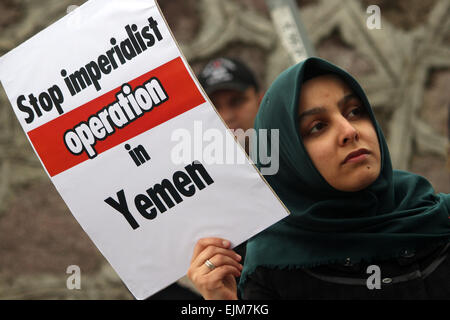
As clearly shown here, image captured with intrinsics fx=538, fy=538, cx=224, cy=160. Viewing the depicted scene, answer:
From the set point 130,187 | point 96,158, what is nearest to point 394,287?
point 130,187

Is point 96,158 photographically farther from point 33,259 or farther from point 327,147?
point 33,259

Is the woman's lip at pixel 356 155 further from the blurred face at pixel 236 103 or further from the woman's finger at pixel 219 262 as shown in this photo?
the blurred face at pixel 236 103

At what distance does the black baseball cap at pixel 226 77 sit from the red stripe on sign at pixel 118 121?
134 cm

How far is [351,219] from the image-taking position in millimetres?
1350

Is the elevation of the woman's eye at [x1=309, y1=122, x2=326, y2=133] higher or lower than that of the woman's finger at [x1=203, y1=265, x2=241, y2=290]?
higher

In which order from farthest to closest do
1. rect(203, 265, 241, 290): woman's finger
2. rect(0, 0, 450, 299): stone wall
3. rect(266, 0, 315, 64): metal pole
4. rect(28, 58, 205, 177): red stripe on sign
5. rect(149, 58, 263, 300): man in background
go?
rect(0, 0, 450, 299): stone wall → rect(149, 58, 263, 300): man in background → rect(266, 0, 315, 64): metal pole → rect(28, 58, 205, 177): red stripe on sign → rect(203, 265, 241, 290): woman's finger

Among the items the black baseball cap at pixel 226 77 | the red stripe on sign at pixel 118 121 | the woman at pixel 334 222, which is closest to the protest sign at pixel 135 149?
the red stripe on sign at pixel 118 121

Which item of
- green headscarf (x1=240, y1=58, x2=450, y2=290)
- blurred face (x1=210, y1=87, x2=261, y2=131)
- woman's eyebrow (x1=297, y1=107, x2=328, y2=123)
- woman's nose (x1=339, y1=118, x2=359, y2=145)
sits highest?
blurred face (x1=210, y1=87, x2=261, y2=131)

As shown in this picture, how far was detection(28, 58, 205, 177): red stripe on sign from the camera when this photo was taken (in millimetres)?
1338

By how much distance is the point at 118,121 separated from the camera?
4.51 ft

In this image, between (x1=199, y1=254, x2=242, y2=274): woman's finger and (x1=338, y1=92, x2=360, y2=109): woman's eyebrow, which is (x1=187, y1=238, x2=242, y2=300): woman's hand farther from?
(x1=338, y1=92, x2=360, y2=109): woman's eyebrow

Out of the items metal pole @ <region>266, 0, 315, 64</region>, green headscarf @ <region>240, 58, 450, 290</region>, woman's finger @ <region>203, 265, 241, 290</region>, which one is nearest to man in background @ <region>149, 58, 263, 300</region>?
metal pole @ <region>266, 0, 315, 64</region>

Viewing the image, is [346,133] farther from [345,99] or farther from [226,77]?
[226,77]

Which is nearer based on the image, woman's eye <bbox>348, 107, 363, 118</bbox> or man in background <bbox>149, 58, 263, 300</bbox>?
woman's eye <bbox>348, 107, 363, 118</bbox>
